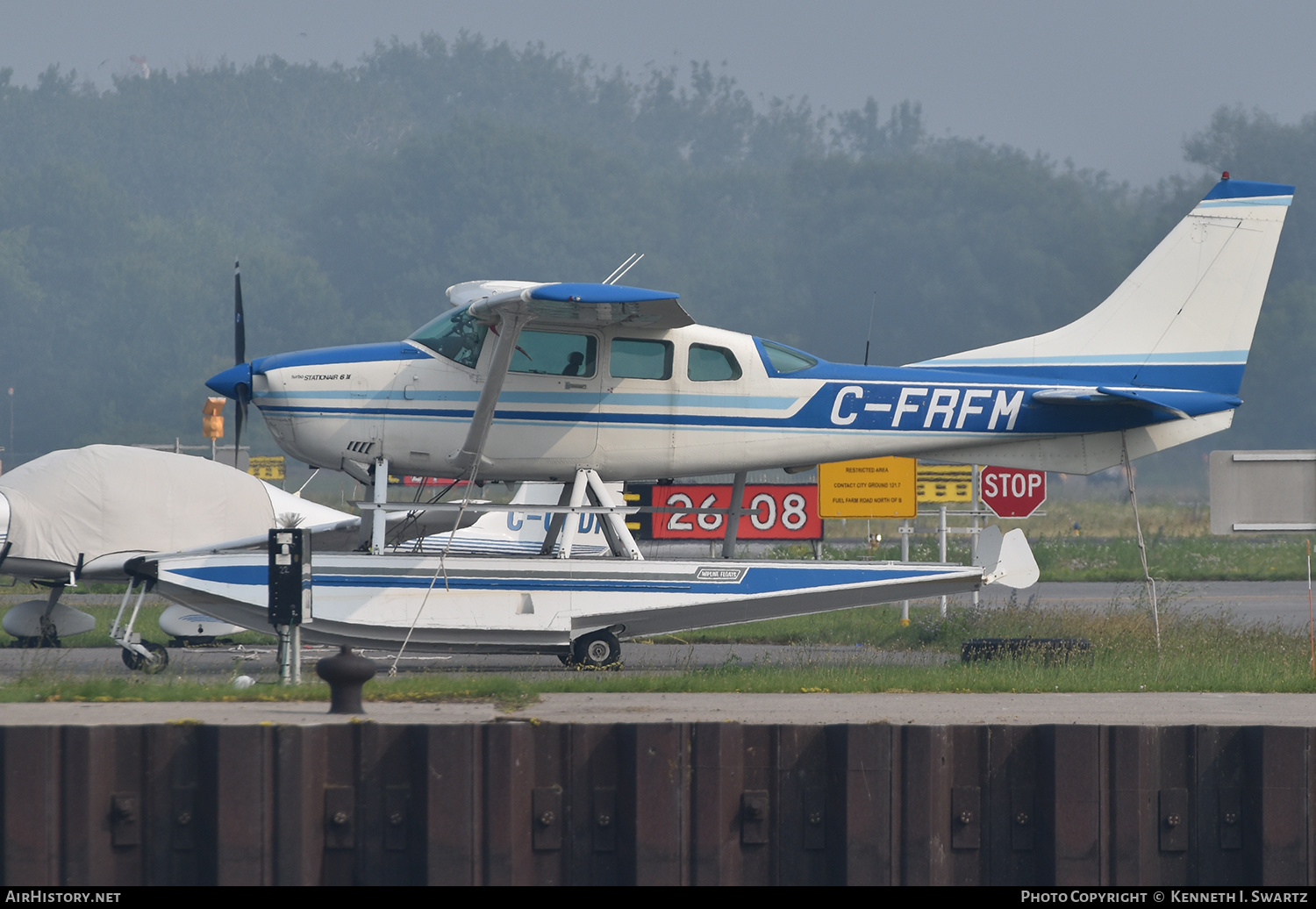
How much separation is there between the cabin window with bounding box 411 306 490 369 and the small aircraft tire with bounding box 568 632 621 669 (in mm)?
3177

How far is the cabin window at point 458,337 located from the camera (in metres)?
14.3

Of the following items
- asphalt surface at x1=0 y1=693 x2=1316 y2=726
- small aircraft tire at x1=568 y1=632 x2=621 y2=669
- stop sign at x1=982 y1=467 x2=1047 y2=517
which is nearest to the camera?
asphalt surface at x1=0 y1=693 x2=1316 y2=726

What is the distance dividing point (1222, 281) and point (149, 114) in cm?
11260

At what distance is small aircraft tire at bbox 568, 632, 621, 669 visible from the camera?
44.6 ft

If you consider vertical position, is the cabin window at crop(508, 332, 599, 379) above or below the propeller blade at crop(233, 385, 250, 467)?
above

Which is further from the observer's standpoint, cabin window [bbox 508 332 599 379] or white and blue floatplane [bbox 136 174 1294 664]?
cabin window [bbox 508 332 599 379]

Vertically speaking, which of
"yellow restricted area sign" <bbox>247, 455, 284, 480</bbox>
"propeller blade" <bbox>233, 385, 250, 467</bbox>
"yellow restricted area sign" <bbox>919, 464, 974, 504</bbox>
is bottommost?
"yellow restricted area sign" <bbox>247, 455, 284, 480</bbox>

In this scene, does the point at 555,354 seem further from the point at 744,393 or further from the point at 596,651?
the point at 596,651

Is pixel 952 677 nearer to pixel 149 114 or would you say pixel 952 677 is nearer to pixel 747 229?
pixel 747 229

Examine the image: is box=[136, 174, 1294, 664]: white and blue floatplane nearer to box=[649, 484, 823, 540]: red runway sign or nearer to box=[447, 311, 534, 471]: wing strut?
box=[447, 311, 534, 471]: wing strut

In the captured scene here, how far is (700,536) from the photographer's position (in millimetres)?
22438

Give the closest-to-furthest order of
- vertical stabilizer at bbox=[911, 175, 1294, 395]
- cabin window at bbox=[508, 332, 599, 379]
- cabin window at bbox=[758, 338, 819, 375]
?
cabin window at bbox=[508, 332, 599, 379]
cabin window at bbox=[758, 338, 819, 375]
vertical stabilizer at bbox=[911, 175, 1294, 395]

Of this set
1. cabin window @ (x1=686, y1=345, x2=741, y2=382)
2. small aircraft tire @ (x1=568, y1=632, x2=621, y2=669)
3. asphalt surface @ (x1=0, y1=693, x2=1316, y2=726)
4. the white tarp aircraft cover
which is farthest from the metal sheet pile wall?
cabin window @ (x1=686, y1=345, x2=741, y2=382)

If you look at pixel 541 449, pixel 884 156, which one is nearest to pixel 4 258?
pixel 884 156
